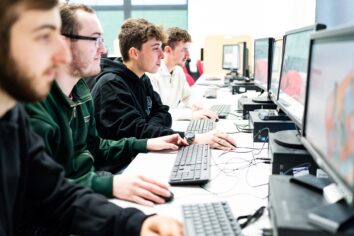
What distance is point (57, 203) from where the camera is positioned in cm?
100

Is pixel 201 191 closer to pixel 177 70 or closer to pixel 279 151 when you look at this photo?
pixel 279 151

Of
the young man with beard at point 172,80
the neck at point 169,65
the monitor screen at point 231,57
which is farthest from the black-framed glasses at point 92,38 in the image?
the monitor screen at point 231,57

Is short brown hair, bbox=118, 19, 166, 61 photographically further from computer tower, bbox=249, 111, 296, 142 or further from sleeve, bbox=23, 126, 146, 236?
sleeve, bbox=23, 126, 146, 236

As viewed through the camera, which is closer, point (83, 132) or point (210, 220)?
point (210, 220)

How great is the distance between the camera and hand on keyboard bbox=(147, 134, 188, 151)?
167cm

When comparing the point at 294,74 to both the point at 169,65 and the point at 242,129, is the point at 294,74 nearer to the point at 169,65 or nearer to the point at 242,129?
the point at 242,129

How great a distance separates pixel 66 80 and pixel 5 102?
60 centimetres

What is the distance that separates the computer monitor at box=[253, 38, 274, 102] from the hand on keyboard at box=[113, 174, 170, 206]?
4.40ft

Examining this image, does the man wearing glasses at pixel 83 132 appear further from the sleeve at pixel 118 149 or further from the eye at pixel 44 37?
the eye at pixel 44 37

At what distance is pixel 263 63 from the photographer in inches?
104

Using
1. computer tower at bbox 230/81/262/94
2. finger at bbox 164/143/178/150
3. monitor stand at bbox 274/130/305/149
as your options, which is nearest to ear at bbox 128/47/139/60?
finger at bbox 164/143/178/150

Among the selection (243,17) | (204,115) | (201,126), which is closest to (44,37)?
(201,126)

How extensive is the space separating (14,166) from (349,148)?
2.27 ft

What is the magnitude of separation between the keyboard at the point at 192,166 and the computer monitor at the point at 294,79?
0.88 feet
